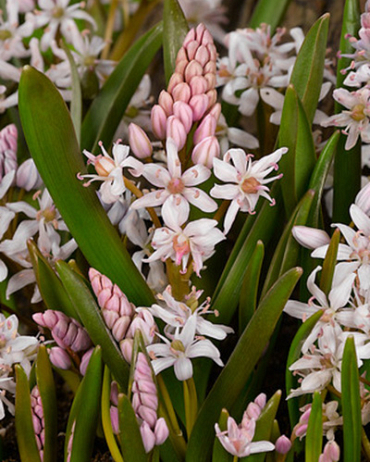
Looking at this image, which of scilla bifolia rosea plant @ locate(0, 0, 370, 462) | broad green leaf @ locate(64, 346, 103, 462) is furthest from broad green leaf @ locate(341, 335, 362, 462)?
broad green leaf @ locate(64, 346, 103, 462)

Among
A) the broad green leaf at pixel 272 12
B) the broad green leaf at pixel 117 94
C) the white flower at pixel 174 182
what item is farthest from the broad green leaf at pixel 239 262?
the broad green leaf at pixel 272 12

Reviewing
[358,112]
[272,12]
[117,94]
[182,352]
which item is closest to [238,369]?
[182,352]

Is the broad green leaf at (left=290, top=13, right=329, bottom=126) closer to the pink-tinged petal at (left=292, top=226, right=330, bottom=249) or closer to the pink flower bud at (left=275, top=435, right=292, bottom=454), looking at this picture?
the pink-tinged petal at (left=292, top=226, right=330, bottom=249)

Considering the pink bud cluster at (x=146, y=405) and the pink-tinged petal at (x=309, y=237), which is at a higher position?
the pink-tinged petal at (x=309, y=237)

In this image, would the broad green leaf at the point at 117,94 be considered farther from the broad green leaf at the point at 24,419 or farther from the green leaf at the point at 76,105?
the broad green leaf at the point at 24,419

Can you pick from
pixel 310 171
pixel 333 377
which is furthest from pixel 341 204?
pixel 333 377

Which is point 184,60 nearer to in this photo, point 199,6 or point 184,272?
point 184,272
